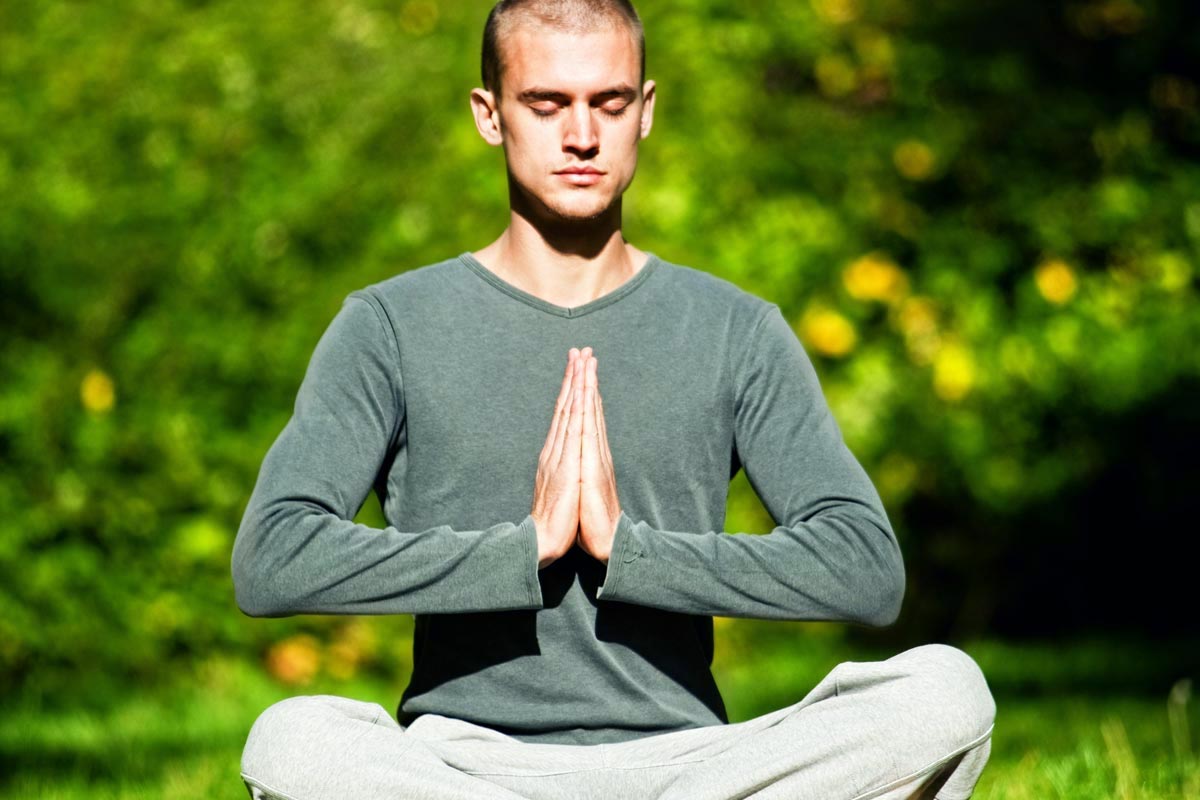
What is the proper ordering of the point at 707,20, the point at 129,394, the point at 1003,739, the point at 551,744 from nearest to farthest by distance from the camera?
the point at 551,744 < the point at 1003,739 < the point at 129,394 < the point at 707,20

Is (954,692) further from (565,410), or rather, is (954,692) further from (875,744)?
(565,410)

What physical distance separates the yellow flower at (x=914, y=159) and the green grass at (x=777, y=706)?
2353 mm

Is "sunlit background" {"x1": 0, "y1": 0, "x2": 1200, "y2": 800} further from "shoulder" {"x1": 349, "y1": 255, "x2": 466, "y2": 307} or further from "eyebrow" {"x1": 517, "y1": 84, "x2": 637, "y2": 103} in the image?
"eyebrow" {"x1": 517, "y1": 84, "x2": 637, "y2": 103}

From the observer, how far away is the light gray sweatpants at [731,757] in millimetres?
3062

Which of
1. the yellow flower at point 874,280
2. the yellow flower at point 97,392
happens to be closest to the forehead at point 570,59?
the yellow flower at point 97,392

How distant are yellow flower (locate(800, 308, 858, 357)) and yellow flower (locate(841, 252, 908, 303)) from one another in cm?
16

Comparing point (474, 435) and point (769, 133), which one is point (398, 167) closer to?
point (769, 133)

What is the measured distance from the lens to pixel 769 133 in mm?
8086

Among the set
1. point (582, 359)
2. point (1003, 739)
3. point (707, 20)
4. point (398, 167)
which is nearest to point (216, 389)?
point (398, 167)

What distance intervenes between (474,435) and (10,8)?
16.1ft

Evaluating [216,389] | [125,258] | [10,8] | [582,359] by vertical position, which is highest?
[10,8]

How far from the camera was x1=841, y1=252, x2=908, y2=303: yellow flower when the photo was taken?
796 centimetres

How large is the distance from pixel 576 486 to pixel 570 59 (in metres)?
0.95

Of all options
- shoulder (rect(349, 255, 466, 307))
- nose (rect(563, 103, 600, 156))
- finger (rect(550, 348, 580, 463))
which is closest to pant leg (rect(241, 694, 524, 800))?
finger (rect(550, 348, 580, 463))
